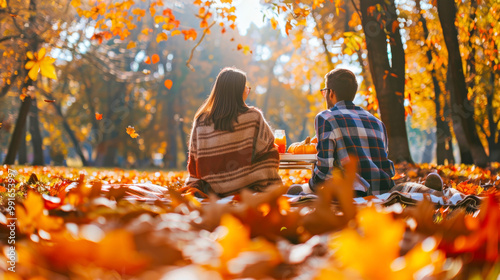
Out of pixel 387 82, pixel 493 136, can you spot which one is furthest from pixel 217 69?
pixel 387 82

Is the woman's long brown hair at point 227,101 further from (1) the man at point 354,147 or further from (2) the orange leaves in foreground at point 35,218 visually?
(2) the orange leaves in foreground at point 35,218

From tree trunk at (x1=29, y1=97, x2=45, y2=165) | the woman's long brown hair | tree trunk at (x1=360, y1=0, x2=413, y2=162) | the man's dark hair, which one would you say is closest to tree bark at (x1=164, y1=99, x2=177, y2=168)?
tree trunk at (x1=29, y1=97, x2=45, y2=165)

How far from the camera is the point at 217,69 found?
41.3 m

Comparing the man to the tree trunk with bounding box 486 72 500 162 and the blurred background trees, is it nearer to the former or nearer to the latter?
the blurred background trees

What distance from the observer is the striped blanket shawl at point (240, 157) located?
15.0 ft

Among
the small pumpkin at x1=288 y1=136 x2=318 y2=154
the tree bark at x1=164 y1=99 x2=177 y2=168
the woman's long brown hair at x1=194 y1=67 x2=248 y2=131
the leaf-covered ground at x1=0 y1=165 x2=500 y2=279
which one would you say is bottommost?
the tree bark at x1=164 y1=99 x2=177 y2=168

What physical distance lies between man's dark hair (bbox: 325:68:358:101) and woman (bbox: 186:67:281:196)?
0.80m

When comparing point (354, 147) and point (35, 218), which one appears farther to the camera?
point (354, 147)

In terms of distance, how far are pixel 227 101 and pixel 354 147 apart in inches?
55.1

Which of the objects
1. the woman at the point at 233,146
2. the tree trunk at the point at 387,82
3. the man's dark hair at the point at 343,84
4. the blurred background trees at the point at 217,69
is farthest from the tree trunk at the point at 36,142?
the man's dark hair at the point at 343,84

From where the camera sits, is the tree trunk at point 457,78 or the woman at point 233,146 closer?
the woman at point 233,146

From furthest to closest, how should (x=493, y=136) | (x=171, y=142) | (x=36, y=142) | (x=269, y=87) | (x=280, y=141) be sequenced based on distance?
(x=269, y=87) → (x=171, y=142) → (x=36, y=142) → (x=493, y=136) → (x=280, y=141)

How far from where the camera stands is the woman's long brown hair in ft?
15.3

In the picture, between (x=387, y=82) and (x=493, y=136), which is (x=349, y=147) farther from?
(x=493, y=136)
